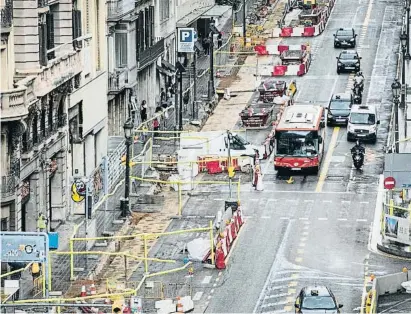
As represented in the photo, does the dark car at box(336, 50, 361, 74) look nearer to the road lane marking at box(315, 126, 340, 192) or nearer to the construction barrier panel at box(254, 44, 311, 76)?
the construction barrier panel at box(254, 44, 311, 76)

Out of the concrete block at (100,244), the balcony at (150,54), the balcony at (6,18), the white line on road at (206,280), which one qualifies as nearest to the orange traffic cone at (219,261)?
the white line on road at (206,280)

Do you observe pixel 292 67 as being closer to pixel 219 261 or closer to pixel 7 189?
pixel 219 261

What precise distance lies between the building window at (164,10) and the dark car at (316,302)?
61532 mm

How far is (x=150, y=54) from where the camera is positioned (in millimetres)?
122125

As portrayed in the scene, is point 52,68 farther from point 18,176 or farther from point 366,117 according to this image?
point 366,117

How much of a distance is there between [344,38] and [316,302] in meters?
77.8

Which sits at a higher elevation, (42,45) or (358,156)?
(42,45)

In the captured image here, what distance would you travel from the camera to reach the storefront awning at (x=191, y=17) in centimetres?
13850

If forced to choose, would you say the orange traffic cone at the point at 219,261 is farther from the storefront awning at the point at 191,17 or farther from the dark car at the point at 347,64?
the storefront awning at the point at 191,17

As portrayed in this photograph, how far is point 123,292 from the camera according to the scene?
74125 mm

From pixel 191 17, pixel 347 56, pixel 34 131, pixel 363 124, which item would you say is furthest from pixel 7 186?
pixel 191 17

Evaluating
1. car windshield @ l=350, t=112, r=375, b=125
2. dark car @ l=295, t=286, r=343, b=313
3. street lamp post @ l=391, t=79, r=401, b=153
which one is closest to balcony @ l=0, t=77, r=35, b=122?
dark car @ l=295, t=286, r=343, b=313

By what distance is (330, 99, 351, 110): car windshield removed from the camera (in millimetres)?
116500

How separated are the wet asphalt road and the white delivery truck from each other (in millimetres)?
1501
